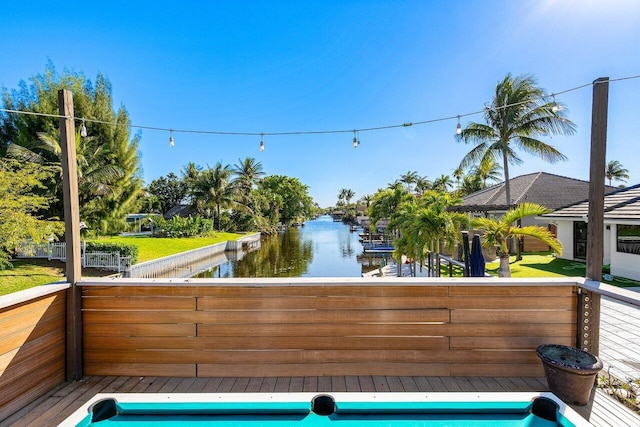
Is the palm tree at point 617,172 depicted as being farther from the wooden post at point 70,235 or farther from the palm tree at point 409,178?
the wooden post at point 70,235

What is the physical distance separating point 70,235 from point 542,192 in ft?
64.7

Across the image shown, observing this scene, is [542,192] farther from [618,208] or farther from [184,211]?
[184,211]

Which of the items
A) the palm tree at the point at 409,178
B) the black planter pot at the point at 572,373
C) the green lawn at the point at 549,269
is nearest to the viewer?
the black planter pot at the point at 572,373

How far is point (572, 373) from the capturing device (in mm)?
2205

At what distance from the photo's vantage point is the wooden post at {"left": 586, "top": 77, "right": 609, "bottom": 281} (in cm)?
254

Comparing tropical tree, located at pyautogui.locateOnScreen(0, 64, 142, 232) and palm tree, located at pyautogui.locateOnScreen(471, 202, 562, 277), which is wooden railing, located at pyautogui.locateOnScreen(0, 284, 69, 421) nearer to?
palm tree, located at pyautogui.locateOnScreen(471, 202, 562, 277)

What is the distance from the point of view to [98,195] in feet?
40.6

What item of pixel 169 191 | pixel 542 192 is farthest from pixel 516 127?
pixel 169 191

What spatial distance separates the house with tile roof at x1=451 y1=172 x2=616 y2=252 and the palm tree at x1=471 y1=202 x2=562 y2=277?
8059 millimetres

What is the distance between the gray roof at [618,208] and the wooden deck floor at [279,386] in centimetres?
636

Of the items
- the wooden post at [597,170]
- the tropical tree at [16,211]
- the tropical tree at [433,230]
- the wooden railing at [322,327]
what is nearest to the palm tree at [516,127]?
the tropical tree at [433,230]

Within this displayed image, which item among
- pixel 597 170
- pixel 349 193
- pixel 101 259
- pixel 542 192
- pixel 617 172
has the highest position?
pixel 617 172

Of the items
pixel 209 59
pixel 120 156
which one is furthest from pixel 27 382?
pixel 120 156

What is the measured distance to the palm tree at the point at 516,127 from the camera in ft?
41.9
